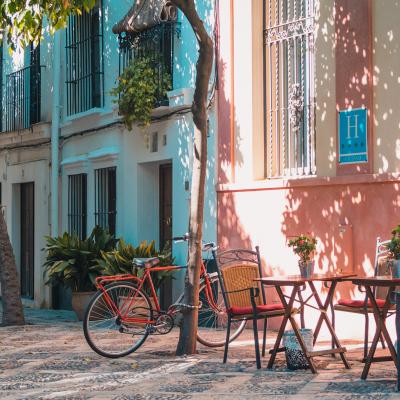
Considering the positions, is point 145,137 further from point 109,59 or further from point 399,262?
point 399,262

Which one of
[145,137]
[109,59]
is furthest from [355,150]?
[109,59]

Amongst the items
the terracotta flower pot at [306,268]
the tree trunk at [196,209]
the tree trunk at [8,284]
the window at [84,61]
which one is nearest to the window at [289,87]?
the tree trunk at [196,209]

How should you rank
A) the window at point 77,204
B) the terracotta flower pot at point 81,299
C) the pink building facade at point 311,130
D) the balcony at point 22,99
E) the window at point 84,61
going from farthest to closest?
the balcony at point 22,99, the window at point 77,204, the window at point 84,61, the terracotta flower pot at point 81,299, the pink building facade at point 311,130

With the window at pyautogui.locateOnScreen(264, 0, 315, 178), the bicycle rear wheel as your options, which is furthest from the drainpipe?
the bicycle rear wheel

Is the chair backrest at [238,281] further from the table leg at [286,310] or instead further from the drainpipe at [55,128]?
the drainpipe at [55,128]

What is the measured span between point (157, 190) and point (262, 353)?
5.88 m

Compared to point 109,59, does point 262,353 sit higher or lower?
lower

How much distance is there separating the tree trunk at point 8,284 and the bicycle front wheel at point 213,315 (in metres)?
3.76

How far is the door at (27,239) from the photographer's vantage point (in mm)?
19500

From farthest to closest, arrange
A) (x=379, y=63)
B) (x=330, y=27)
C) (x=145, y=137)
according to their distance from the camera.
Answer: (x=145, y=137) < (x=330, y=27) < (x=379, y=63)

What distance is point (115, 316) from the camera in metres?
10.2

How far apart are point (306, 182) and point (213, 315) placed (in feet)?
6.38

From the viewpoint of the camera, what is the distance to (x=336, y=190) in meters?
11.3

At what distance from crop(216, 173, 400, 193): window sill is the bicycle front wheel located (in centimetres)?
167
